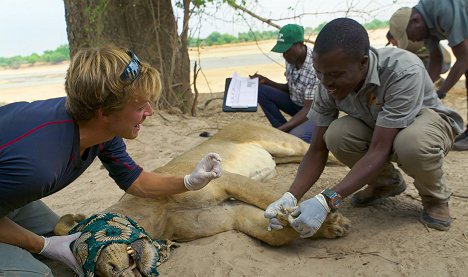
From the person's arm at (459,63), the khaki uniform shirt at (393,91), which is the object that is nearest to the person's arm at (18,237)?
the khaki uniform shirt at (393,91)

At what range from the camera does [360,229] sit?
3283 mm

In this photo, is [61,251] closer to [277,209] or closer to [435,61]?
[277,209]

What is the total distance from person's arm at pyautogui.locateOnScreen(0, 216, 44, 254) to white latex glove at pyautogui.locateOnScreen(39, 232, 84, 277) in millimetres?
34

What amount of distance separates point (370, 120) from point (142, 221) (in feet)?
5.15

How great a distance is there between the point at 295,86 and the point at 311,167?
8.43 feet

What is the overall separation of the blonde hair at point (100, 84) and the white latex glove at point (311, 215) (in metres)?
1.03

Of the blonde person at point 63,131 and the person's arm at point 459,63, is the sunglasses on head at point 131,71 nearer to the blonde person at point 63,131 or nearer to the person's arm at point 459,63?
the blonde person at point 63,131

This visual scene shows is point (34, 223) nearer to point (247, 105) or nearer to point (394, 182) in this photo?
point (394, 182)

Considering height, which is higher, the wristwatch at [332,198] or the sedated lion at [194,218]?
the wristwatch at [332,198]

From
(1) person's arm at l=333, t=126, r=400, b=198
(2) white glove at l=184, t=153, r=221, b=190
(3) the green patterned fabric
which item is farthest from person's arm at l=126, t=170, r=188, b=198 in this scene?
(1) person's arm at l=333, t=126, r=400, b=198

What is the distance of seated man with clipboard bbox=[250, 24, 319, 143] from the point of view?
5.23 meters

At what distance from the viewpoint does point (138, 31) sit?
7066mm

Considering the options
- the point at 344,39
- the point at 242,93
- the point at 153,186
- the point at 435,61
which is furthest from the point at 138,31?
the point at 344,39

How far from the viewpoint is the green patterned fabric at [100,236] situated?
2.65 metres
